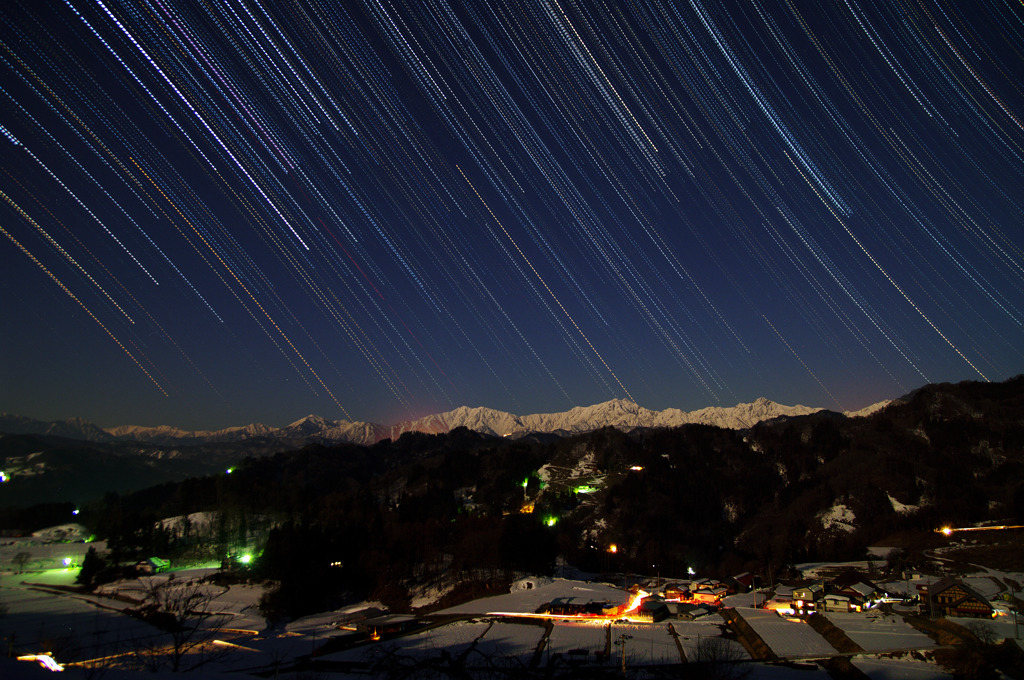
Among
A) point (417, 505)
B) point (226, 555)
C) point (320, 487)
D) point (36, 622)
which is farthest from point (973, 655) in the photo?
point (320, 487)

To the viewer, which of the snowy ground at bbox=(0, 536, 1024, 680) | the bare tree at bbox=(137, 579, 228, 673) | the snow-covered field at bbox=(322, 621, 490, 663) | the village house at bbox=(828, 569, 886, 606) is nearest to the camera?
the bare tree at bbox=(137, 579, 228, 673)

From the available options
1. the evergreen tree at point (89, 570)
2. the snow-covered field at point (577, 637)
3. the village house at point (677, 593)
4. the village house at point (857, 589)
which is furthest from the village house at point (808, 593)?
the evergreen tree at point (89, 570)

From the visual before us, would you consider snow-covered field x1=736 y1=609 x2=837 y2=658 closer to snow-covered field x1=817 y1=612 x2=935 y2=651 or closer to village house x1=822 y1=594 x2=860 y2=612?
snow-covered field x1=817 y1=612 x2=935 y2=651

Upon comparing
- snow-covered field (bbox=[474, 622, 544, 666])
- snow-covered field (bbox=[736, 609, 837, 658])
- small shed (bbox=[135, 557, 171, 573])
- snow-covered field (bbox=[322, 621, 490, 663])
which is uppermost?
small shed (bbox=[135, 557, 171, 573])

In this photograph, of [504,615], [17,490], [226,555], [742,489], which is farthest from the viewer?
[17,490]

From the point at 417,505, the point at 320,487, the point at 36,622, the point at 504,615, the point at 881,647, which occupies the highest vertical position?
the point at 320,487

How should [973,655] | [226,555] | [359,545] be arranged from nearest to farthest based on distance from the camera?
[973,655] < [359,545] < [226,555]

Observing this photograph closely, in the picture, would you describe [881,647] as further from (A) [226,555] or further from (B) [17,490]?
(B) [17,490]

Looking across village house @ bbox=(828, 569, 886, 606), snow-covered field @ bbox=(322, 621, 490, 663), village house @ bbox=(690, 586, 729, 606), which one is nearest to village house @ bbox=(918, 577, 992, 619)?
village house @ bbox=(828, 569, 886, 606)

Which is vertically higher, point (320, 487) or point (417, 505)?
point (320, 487)
